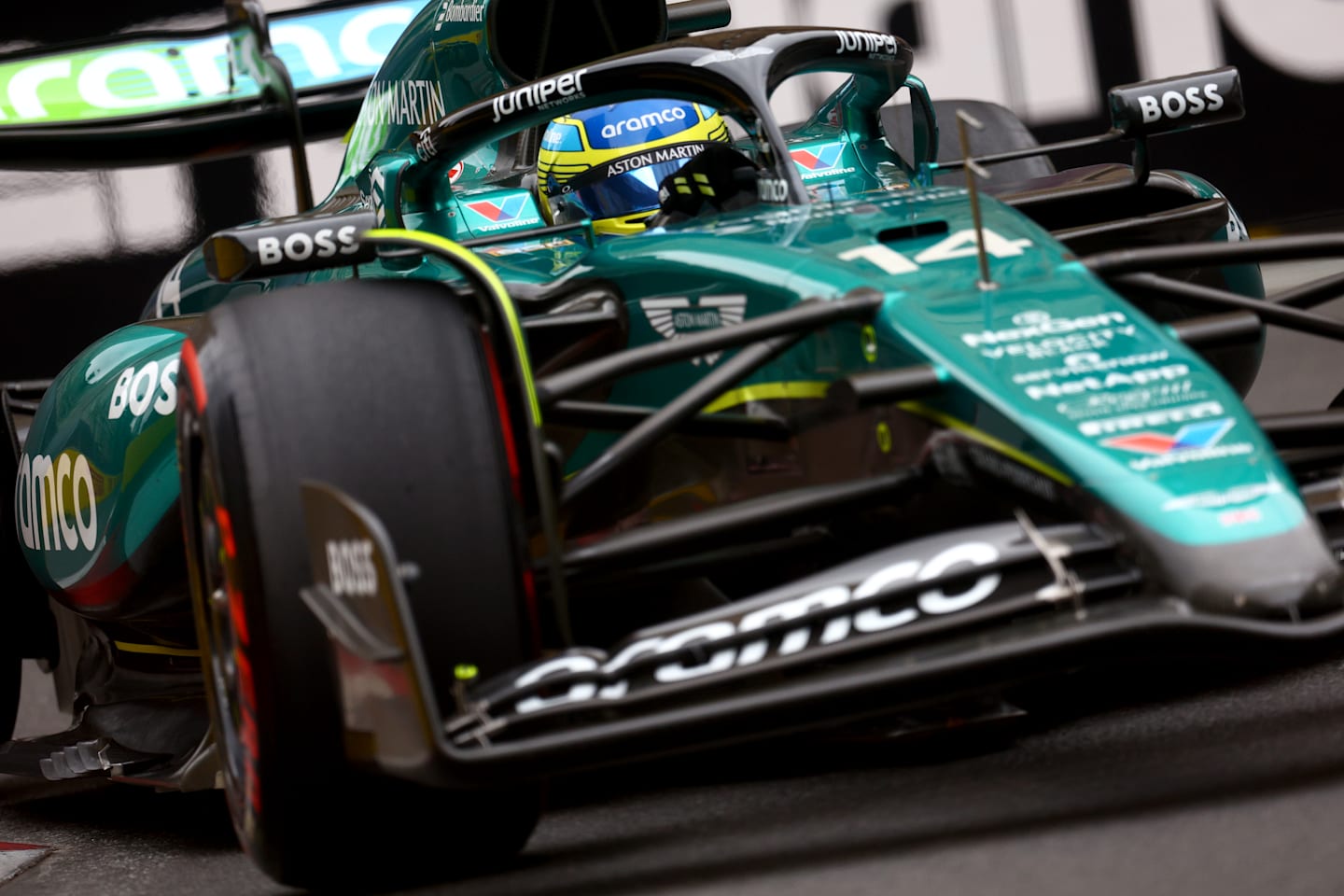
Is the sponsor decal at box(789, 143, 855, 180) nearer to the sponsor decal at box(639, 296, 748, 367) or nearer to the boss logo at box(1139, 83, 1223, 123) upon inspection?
the boss logo at box(1139, 83, 1223, 123)

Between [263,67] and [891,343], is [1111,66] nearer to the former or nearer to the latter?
[263,67]

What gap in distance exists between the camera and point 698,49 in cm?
393

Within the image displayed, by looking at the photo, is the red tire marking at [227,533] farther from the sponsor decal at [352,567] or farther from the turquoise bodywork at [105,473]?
the turquoise bodywork at [105,473]

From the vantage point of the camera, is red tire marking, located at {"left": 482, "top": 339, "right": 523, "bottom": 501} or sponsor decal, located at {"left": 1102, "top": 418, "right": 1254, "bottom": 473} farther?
red tire marking, located at {"left": 482, "top": 339, "right": 523, "bottom": 501}

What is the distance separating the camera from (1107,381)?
2801mm

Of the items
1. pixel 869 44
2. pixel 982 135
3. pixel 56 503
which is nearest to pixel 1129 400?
pixel 869 44

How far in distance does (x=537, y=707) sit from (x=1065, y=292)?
3.67 feet

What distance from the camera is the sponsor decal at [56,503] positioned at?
4105 millimetres

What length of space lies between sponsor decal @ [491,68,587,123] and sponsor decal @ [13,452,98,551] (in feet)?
3.98

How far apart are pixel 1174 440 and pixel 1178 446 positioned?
0.01 meters

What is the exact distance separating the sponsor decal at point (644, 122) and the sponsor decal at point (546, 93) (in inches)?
18.3

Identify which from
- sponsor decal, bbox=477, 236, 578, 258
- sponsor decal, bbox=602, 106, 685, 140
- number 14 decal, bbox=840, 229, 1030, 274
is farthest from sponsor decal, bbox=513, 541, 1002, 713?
sponsor decal, bbox=602, 106, 685, 140

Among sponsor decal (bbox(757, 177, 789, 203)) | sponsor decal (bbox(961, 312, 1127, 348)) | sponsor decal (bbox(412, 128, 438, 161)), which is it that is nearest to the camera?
sponsor decal (bbox(961, 312, 1127, 348))

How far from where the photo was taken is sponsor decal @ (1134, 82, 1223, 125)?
412cm
